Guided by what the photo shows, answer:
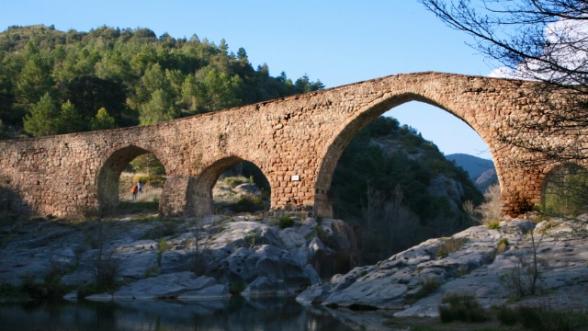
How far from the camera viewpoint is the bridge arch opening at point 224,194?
20.7 m

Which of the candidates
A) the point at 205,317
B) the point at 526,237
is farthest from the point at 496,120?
the point at 205,317

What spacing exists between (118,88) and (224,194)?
1726 cm

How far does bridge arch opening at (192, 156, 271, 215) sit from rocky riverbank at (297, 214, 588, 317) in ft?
23.8

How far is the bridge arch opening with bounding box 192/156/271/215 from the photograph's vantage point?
67.8ft

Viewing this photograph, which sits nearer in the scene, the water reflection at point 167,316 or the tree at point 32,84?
the water reflection at point 167,316

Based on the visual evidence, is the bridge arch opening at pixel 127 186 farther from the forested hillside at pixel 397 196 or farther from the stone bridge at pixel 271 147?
the forested hillside at pixel 397 196

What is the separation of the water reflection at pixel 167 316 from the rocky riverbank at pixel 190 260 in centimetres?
153

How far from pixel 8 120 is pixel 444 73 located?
28944mm

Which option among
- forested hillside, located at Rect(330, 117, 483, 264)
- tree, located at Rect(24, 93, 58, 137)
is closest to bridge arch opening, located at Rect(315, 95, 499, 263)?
forested hillside, located at Rect(330, 117, 483, 264)

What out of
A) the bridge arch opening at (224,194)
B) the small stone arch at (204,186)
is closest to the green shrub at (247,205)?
the bridge arch opening at (224,194)

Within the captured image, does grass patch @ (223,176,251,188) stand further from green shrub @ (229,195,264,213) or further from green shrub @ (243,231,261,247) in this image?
green shrub @ (243,231,261,247)

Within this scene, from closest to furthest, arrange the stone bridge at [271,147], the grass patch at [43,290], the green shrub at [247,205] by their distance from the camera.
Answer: the grass patch at [43,290]
the stone bridge at [271,147]
the green shrub at [247,205]

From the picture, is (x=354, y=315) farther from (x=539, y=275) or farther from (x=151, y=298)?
(x=151, y=298)

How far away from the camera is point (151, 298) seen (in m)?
14.9
